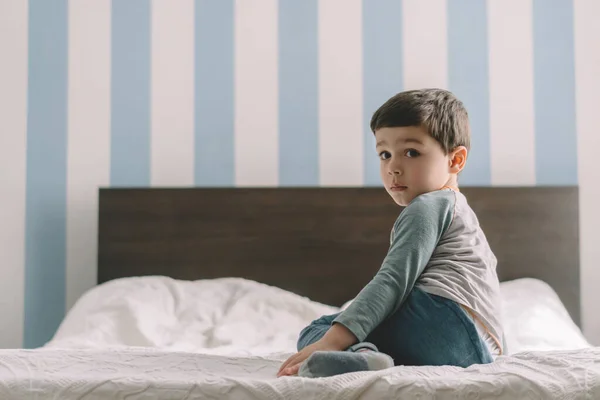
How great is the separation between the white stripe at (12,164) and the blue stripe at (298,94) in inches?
39.1

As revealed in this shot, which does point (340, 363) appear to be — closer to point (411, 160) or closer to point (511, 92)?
point (411, 160)

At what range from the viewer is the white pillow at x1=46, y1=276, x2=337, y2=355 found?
2.04m

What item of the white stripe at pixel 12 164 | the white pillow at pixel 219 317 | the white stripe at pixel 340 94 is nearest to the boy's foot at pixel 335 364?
the white pillow at pixel 219 317

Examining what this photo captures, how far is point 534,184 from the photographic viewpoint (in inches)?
110

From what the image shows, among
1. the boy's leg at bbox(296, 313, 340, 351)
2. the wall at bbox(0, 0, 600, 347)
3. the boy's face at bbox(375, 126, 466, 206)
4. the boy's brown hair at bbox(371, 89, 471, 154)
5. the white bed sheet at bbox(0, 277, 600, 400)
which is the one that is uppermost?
the wall at bbox(0, 0, 600, 347)

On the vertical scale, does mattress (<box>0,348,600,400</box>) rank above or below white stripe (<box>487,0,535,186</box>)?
below

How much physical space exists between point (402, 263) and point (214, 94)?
72.6 inches

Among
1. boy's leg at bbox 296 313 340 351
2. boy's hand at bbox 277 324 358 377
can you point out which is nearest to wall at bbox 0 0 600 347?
boy's leg at bbox 296 313 340 351

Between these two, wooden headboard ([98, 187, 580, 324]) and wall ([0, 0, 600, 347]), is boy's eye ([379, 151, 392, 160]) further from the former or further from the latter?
wall ([0, 0, 600, 347])

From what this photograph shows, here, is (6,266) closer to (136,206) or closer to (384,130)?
(136,206)

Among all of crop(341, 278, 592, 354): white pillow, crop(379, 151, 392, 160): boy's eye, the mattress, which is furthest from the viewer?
crop(341, 278, 592, 354): white pillow

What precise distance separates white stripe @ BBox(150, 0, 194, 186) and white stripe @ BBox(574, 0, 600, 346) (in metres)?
1.52

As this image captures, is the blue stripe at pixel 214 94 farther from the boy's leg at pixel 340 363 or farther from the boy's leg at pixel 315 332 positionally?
the boy's leg at pixel 340 363

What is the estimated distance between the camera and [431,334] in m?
1.08
